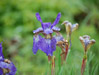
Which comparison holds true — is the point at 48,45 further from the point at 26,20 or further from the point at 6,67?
the point at 26,20

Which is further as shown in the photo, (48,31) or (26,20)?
(26,20)

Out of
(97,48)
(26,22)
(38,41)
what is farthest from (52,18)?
(38,41)

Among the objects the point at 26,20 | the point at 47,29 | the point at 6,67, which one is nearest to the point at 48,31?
the point at 47,29

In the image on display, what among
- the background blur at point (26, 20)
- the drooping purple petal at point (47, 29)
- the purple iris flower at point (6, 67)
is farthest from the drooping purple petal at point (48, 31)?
the background blur at point (26, 20)

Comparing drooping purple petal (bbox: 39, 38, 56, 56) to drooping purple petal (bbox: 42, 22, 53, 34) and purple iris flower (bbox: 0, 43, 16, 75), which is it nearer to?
drooping purple petal (bbox: 42, 22, 53, 34)

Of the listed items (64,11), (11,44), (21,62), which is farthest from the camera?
(64,11)

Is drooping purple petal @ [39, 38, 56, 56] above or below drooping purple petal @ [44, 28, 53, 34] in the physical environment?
below

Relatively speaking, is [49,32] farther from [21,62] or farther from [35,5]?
[35,5]

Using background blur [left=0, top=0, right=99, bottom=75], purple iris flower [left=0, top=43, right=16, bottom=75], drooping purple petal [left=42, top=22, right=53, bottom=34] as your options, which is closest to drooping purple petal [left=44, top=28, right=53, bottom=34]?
drooping purple petal [left=42, top=22, right=53, bottom=34]

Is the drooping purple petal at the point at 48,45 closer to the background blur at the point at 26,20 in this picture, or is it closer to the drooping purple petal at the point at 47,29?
the drooping purple petal at the point at 47,29

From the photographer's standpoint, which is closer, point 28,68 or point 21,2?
point 28,68

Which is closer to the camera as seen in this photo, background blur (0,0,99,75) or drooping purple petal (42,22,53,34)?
drooping purple petal (42,22,53,34)
